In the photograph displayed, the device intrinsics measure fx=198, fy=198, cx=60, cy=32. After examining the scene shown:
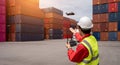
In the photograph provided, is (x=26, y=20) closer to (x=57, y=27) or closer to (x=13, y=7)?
(x=13, y=7)

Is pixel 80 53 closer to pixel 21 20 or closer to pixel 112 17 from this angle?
pixel 21 20

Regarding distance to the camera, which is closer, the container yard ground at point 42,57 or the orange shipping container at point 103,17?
the container yard ground at point 42,57

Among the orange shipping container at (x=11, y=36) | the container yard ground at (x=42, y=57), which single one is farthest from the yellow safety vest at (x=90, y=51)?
the orange shipping container at (x=11, y=36)

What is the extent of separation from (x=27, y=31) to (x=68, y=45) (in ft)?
106

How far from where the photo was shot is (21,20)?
3291 cm

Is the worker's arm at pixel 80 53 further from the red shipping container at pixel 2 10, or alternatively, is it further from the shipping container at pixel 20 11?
the red shipping container at pixel 2 10

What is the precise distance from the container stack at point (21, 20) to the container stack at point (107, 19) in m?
11.3

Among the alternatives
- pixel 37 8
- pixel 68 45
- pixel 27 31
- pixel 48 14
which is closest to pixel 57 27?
pixel 48 14

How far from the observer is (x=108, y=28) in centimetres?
3316

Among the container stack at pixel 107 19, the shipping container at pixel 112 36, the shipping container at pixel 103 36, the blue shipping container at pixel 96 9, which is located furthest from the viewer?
the blue shipping container at pixel 96 9

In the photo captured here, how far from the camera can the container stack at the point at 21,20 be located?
3297cm

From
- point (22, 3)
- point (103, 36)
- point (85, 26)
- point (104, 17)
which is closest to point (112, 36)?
point (103, 36)

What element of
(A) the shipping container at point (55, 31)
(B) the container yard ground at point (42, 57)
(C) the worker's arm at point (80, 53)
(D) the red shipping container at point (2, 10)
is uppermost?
(D) the red shipping container at point (2, 10)

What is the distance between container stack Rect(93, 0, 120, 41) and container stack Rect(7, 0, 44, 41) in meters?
11.3
